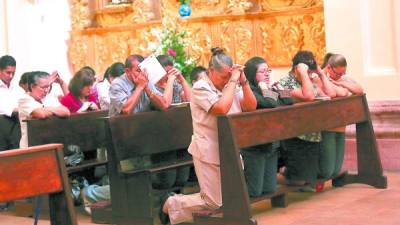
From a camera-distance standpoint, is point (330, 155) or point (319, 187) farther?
point (319, 187)

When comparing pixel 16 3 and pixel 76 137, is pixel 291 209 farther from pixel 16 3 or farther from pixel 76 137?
pixel 16 3

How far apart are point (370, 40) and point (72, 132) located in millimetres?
3943

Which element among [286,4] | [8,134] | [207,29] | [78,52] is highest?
[286,4]

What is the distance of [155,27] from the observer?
1305cm

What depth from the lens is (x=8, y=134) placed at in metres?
9.20

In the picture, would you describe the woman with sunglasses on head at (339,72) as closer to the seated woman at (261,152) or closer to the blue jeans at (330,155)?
the blue jeans at (330,155)

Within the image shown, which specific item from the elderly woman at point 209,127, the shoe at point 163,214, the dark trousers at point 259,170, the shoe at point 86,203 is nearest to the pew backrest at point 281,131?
the elderly woman at point 209,127

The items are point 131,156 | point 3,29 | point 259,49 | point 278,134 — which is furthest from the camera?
point 3,29

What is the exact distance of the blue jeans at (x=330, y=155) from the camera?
8.22 m

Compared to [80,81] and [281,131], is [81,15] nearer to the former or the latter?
[80,81]

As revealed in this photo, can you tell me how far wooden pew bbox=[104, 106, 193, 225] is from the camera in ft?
23.8

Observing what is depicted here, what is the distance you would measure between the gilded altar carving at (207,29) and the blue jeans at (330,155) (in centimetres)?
290

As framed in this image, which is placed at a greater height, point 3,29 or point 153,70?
point 3,29

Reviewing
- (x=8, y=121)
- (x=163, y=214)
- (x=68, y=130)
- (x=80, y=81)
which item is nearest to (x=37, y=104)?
(x=68, y=130)
